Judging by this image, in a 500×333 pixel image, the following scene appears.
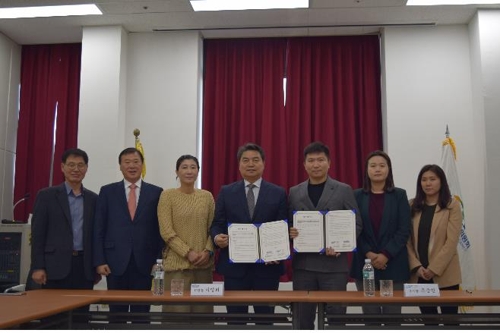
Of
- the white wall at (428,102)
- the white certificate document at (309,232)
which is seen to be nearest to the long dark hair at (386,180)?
the white certificate document at (309,232)

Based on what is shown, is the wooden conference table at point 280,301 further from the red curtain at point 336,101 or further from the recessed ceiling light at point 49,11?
the recessed ceiling light at point 49,11

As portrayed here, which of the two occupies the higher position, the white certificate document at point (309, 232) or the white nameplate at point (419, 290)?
the white certificate document at point (309, 232)

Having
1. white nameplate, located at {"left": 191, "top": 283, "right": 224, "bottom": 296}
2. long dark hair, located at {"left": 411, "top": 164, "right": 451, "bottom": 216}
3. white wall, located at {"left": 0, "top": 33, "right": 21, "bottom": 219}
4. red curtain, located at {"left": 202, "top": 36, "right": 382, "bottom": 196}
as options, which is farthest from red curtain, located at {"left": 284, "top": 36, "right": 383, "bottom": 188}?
white wall, located at {"left": 0, "top": 33, "right": 21, "bottom": 219}

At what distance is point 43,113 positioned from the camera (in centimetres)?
613

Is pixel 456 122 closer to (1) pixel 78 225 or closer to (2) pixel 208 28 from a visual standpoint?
(2) pixel 208 28

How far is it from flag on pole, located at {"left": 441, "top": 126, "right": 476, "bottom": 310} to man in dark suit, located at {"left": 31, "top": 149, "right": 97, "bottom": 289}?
3378 millimetres

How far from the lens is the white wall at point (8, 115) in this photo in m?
5.90

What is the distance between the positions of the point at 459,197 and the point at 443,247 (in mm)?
2045

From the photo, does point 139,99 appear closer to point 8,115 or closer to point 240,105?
point 240,105

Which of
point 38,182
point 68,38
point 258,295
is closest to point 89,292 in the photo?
point 258,295

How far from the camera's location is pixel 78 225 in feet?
10.8

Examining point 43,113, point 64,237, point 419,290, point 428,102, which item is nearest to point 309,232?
point 419,290

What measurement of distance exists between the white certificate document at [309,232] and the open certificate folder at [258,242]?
91mm

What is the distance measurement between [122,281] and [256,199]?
1054mm
